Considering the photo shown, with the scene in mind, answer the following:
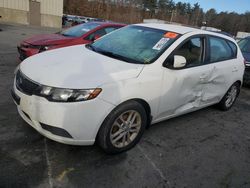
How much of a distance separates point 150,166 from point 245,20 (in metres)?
86.0

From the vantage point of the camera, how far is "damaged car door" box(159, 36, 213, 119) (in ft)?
11.3

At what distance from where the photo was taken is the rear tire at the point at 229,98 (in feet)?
16.9

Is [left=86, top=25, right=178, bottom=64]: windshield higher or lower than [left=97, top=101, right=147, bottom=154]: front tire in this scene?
higher

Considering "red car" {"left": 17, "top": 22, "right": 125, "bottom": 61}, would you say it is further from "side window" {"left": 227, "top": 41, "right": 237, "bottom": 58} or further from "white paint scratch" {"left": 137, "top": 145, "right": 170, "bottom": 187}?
"white paint scratch" {"left": 137, "top": 145, "right": 170, "bottom": 187}

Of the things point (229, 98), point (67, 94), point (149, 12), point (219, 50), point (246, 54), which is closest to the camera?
point (67, 94)

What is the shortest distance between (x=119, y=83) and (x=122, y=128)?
624 millimetres

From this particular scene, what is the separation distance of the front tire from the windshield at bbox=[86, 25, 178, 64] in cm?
67

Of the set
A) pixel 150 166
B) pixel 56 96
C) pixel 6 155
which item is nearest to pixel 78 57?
pixel 56 96

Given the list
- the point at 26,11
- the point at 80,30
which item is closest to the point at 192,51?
the point at 80,30

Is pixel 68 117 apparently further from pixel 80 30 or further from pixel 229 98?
pixel 80 30

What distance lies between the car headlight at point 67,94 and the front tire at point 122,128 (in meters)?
0.38

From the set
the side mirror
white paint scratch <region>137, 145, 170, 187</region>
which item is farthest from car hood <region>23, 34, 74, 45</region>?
white paint scratch <region>137, 145, 170, 187</region>

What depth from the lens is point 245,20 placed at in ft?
252

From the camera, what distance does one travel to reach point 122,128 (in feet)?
10.3
